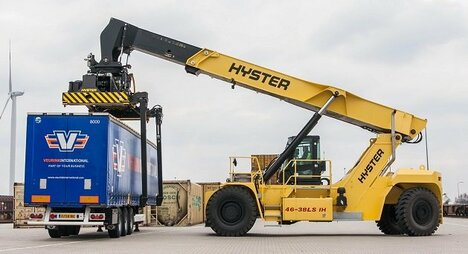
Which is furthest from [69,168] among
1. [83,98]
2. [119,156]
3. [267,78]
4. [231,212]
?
[267,78]

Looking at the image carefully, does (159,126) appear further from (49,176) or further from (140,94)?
(49,176)

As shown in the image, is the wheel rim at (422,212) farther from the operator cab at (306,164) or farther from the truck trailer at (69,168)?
the truck trailer at (69,168)

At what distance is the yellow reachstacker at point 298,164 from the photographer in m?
21.3

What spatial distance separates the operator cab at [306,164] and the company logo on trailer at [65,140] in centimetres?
666

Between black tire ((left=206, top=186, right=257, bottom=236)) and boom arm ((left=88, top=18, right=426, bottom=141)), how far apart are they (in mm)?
3779

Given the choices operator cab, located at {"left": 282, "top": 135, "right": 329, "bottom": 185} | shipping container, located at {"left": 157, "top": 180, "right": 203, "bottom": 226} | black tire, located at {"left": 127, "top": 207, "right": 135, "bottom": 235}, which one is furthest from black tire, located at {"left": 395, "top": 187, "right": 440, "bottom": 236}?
shipping container, located at {"left": 157, "top": 180, "right": 203, "bottom": 226}

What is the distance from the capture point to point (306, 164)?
74.1 feet

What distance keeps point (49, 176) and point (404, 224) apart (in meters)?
10.8

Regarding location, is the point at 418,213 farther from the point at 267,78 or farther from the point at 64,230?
the point at 64,230

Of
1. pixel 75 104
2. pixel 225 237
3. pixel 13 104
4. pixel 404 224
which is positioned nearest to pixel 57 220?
pixel 75 104

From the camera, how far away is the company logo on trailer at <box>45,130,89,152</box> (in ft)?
65.1

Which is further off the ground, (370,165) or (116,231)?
(370,165)

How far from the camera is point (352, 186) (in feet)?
72.5

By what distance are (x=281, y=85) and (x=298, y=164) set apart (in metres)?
2.65
